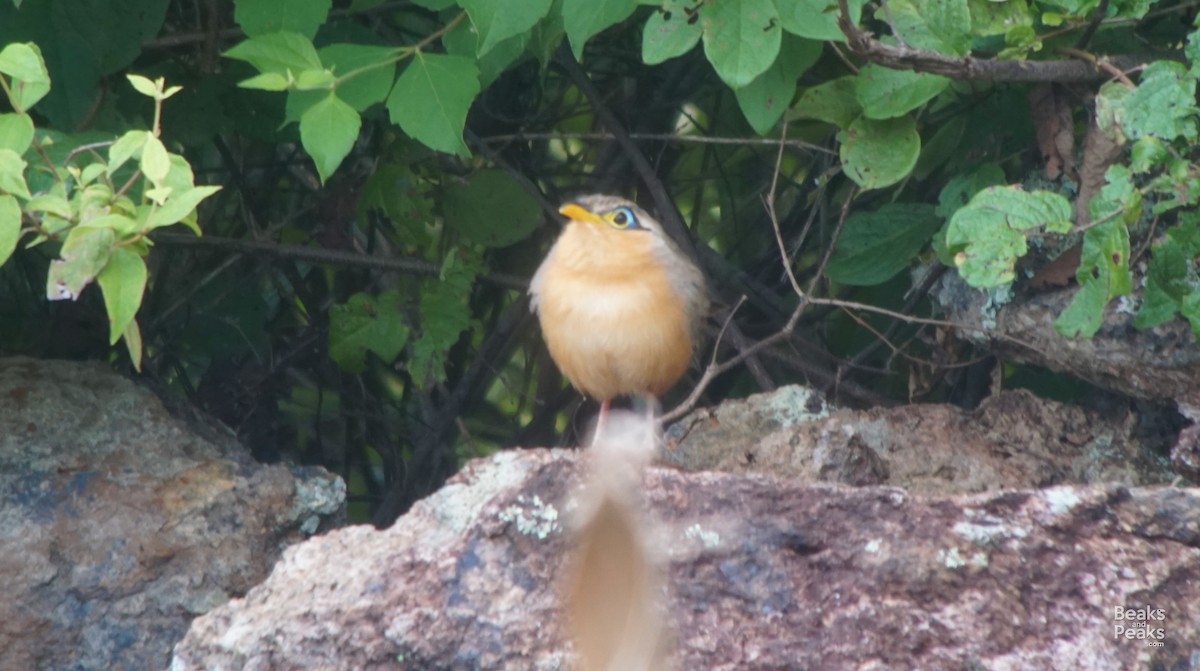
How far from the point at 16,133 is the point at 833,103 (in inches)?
93.5

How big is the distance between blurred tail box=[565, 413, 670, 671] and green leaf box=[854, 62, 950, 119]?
1.46 metres

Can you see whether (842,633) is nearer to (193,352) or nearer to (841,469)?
(841,469)

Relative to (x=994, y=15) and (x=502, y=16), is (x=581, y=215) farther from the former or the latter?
(x=994, y=15)

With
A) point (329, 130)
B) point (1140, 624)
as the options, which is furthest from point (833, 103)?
point (1140, 624)

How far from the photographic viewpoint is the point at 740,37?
3.82m

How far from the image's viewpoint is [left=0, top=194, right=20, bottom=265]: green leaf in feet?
10.3

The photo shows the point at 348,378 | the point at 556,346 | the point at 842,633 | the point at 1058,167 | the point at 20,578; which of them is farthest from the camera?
the point at 348,378

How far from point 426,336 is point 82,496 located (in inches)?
62.2

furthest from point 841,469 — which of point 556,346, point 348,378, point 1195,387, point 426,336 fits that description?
point 348,378

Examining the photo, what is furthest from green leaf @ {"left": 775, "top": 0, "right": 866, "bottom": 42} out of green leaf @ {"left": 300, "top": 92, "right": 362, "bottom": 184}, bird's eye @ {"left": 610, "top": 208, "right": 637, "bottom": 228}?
bird's eye @ {"left": 610, "top": 208, "right": 637, "bottom": 228}

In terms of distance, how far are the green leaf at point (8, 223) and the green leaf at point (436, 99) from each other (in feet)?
3.74

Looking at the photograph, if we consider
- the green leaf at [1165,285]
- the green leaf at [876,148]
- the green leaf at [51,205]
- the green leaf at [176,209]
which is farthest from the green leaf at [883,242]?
the green leaf at [51,205]

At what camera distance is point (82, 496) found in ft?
13.3

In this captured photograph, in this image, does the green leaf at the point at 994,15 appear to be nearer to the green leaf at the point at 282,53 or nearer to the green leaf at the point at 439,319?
the green leaf at the point at 282,53
